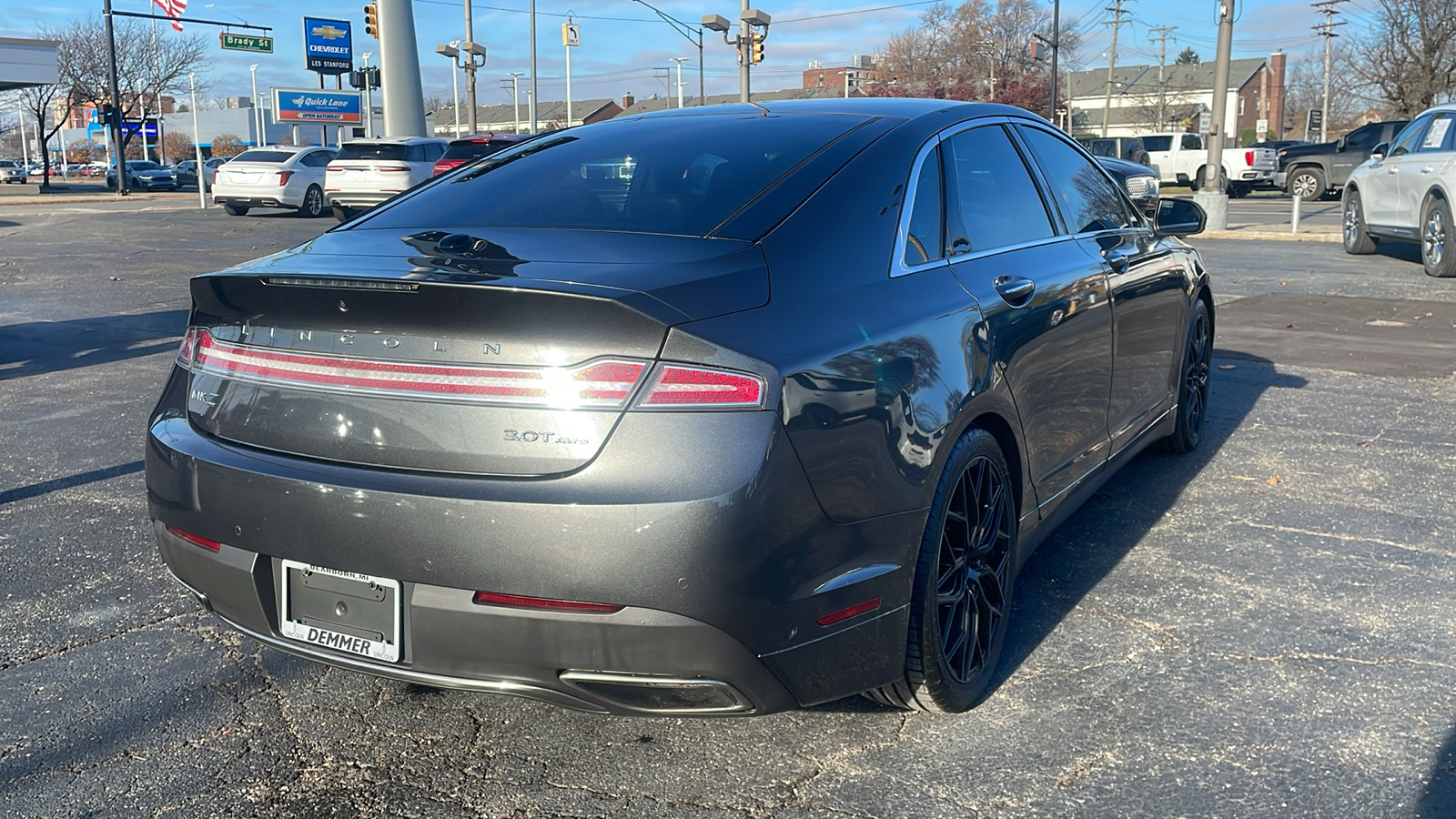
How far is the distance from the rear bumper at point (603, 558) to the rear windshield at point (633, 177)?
760 millimetres

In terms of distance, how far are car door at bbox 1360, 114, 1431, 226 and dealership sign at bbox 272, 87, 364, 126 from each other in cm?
6079

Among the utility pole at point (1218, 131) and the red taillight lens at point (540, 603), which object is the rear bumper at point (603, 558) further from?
the utility pole at point (1218, 131)

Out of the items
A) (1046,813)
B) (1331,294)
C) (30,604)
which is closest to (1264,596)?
(1046,813)

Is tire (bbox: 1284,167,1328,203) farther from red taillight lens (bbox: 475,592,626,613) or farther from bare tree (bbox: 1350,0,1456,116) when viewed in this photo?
red taillight lens (bbox: 475,592,626,613)

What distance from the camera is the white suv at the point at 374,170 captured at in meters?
23.0

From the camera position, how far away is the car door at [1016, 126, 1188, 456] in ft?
13.9

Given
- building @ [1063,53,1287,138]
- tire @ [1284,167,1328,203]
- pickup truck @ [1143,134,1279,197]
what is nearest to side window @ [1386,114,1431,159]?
tire @ [1284,167,1328,203]

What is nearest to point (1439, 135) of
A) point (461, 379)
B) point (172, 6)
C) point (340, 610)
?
point (461, 379)

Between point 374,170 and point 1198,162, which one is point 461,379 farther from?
point 1198,162

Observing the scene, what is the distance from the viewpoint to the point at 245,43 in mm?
48500

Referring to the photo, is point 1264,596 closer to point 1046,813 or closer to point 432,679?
point 1046,813

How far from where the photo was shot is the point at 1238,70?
10269 cm

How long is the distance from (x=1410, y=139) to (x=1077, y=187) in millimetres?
11110

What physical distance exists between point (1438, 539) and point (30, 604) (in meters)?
4.82
